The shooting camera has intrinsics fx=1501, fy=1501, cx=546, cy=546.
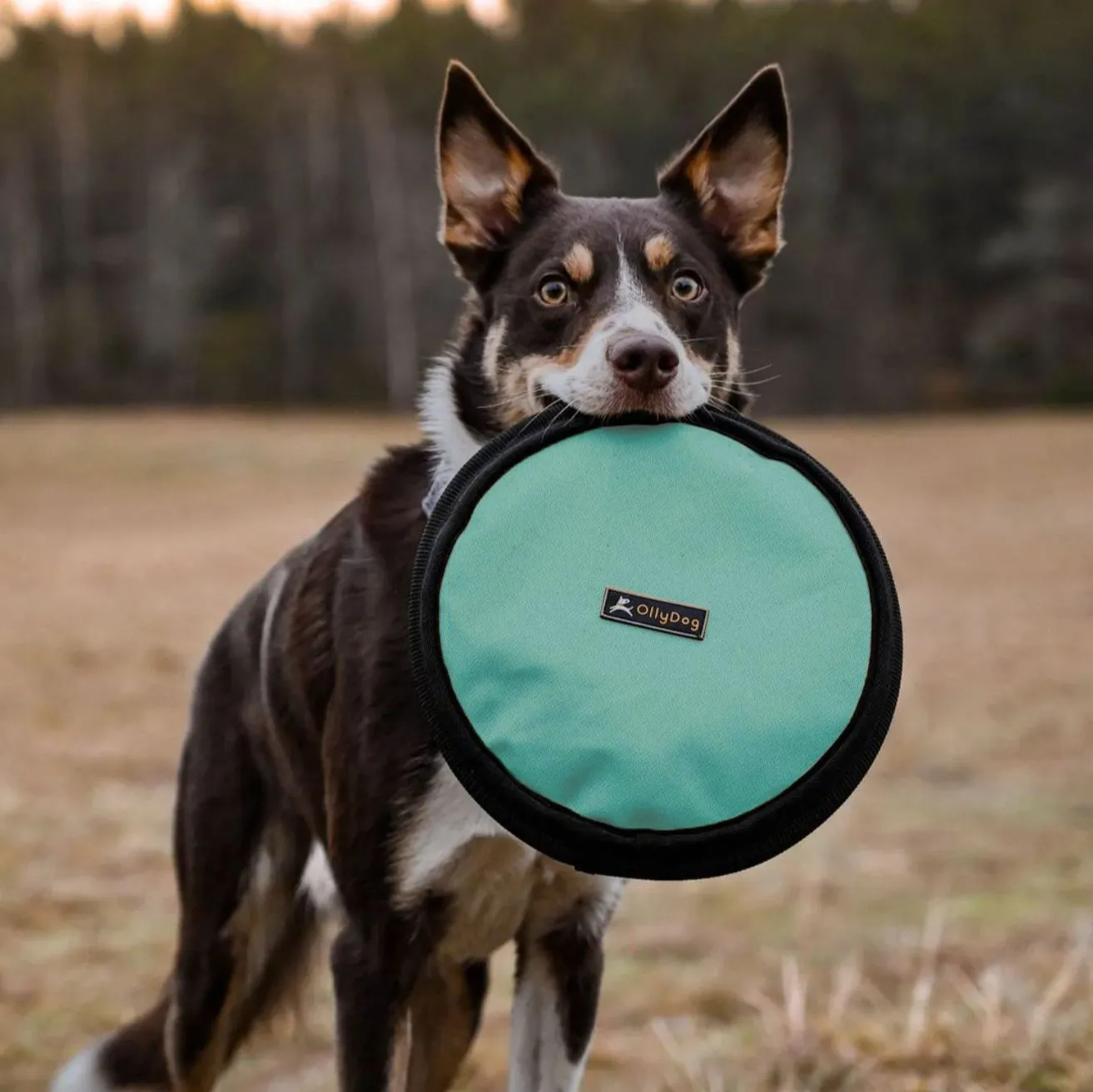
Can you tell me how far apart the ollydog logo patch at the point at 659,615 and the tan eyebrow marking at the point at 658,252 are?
77 cm

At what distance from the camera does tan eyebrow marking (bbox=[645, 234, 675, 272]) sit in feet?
10.2

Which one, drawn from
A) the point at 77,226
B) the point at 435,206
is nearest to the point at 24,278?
the point at 77,226

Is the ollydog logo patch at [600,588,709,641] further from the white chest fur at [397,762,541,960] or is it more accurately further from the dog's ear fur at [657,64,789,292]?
the dog's ear fur at [657,64,789,292]

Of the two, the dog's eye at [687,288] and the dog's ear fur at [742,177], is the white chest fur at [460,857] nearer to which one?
the dog's eye at [687,288]

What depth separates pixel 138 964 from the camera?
5.34 metres

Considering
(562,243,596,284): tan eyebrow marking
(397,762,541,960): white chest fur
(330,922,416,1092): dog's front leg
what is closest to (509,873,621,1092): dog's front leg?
(397,762,541,960): white chest fur

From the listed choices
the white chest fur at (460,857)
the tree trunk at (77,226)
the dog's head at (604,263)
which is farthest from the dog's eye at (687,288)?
the tree trunk at (77,226)

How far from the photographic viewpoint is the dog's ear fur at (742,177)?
133 inches

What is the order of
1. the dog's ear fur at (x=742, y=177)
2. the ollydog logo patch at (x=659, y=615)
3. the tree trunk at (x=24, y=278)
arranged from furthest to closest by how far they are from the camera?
the tree trunk at (x=24, y=278), the dog's ear fur at (x=742, y=177), the ollydog logo patch at (x=659, y=615)

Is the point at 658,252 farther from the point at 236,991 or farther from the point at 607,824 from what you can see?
the point at 236,991

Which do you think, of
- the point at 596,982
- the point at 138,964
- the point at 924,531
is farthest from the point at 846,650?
the point at 924,531

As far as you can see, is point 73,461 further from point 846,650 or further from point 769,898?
point 846,650

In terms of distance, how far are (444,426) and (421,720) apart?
0.68 metres

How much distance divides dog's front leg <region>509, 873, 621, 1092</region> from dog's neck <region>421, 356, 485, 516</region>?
958 mm
